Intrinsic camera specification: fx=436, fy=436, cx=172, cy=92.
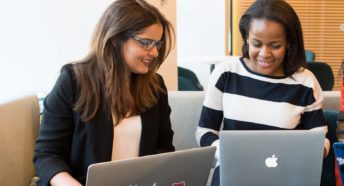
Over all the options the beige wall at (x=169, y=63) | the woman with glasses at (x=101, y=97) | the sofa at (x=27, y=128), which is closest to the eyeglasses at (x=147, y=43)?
the woman with glasses at (x=101, y=97)

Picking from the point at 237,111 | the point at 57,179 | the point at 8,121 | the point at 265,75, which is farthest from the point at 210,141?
the point at 8,121

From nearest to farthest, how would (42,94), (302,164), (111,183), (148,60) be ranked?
(111,183)
(302,164)
(148,60)
(42,94)

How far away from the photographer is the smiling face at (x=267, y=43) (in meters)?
1.59

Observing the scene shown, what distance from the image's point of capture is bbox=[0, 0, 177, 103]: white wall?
215 centimetres

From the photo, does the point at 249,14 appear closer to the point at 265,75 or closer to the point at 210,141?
the point at 265,75

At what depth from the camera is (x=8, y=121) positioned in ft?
5.40

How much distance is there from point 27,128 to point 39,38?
24.2 inches

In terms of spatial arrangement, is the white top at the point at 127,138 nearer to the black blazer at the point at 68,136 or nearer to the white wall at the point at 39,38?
the black blazer at the point at 68,136

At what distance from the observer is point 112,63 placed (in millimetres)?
1464

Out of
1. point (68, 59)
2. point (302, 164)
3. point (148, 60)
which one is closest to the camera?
point (302, 164)

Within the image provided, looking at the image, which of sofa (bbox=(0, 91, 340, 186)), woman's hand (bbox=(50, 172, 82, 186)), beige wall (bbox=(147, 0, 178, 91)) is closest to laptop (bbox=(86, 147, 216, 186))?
woman's hand (bbox=(50, 172, 82, 186))

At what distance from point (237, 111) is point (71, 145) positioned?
2.10 ft

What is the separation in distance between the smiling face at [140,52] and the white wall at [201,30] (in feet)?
10.00

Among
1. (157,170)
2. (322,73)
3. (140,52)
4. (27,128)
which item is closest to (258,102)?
(140,52)
